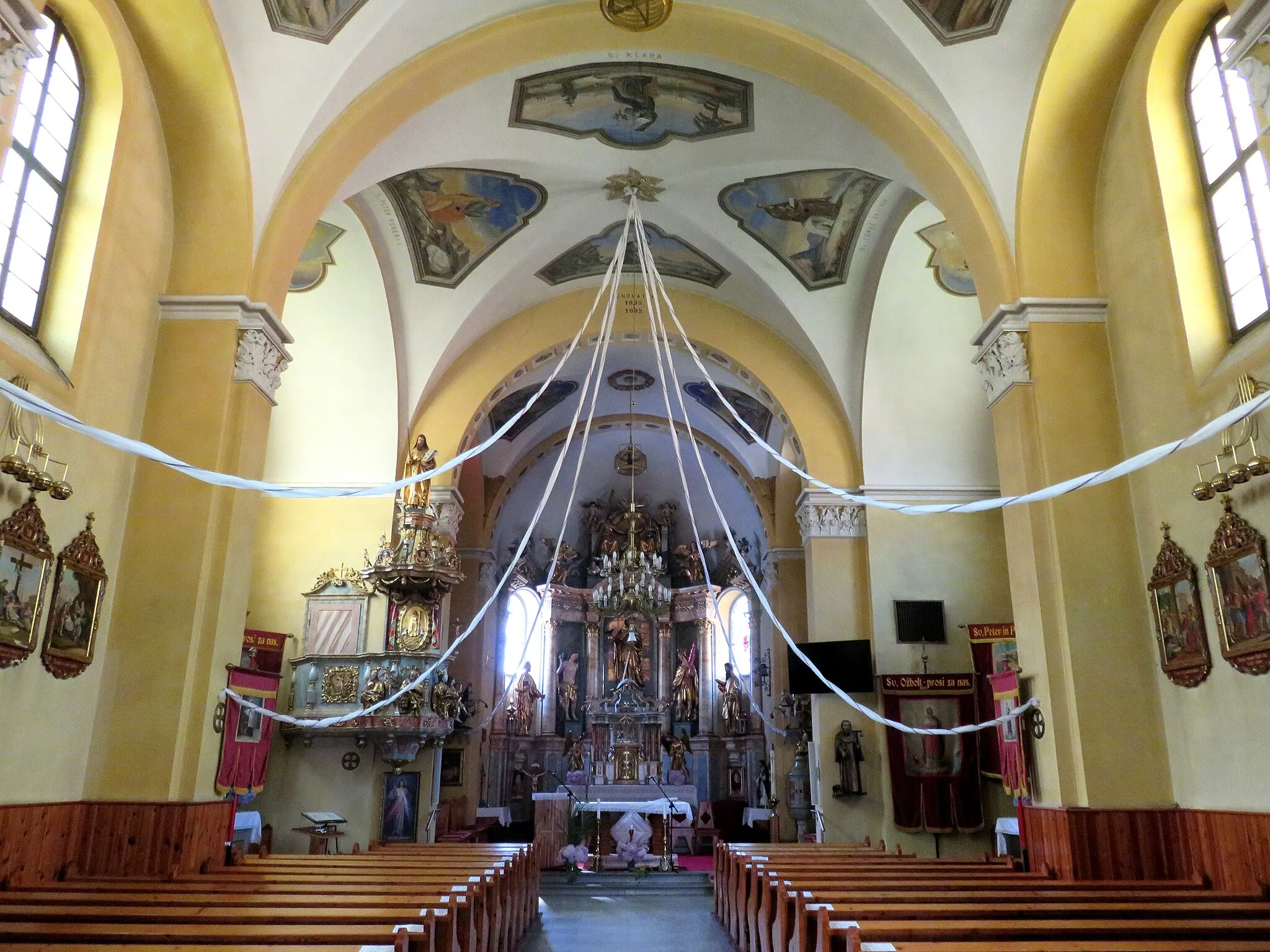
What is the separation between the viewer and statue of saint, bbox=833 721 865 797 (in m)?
12.5

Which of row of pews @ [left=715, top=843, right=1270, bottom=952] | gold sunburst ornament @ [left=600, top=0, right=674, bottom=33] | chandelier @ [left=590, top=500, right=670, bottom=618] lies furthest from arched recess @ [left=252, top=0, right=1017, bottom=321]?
chandelier @ [left=590, top=500, right=670, bottom=618]

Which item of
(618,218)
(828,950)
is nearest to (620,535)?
(618,218)

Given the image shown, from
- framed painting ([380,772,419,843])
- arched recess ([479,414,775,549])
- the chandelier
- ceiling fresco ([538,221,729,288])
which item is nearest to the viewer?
framed painting ([380,772,419,843])

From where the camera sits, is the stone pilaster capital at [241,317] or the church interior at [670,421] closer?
the church interior at [670,421]

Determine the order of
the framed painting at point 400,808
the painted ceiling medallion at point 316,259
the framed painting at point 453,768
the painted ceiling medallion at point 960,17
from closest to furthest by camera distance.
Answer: the painted ceiling medallion at point 960,17
the painted ceiling medallion at point 316,259
the framed painting at point 400,808
the framed painting at point 453,768

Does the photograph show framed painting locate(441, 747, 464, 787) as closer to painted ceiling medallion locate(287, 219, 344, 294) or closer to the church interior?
the church interior

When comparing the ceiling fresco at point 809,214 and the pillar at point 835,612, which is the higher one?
the ceiling fresco at point 809,214

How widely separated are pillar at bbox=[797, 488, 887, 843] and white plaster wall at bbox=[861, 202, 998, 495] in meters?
0.82

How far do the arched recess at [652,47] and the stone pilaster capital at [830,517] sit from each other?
523 centimetres

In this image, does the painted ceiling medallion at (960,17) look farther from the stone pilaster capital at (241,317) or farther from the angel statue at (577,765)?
the angel statue at (577,765)

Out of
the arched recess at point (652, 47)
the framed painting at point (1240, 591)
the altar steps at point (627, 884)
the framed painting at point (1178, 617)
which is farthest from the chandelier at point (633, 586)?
the framed painting at point (1240, 591)

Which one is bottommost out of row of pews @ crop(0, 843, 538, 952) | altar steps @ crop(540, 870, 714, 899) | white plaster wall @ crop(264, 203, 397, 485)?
altar steps @ crop(540, 870, 714, 899)

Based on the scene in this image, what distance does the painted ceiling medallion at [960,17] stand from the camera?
8.12m

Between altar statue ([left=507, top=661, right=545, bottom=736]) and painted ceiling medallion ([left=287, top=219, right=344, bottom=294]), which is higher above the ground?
painted ceiling medallion ([left=287, top=219, right=344, bottom=294])
